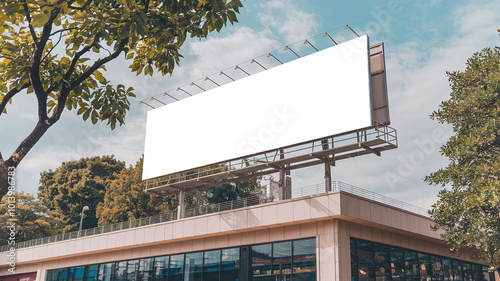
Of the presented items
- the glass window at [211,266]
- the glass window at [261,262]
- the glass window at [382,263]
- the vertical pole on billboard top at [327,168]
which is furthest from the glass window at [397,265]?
the glass window at [211,266]

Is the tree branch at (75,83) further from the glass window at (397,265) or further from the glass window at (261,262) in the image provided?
the glass window at (397,265)

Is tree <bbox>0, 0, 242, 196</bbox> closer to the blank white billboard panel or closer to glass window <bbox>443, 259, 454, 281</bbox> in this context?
the blank white billboard panel

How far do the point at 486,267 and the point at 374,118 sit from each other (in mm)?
16656

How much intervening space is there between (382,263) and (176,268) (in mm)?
10125

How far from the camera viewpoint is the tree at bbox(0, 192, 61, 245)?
45.4 meters

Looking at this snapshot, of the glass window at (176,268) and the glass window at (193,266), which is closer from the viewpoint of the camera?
the glass window at (193,266)

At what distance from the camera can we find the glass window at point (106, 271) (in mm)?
26345

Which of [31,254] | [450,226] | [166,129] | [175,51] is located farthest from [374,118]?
[31,254]

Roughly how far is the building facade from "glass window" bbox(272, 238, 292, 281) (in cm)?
4

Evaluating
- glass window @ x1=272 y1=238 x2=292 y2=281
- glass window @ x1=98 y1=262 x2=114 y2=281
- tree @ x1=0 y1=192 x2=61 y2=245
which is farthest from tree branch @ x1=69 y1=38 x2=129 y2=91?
tree @ x1=0 y1=192 x2=61 y2=245

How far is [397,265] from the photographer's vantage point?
20.2 meters

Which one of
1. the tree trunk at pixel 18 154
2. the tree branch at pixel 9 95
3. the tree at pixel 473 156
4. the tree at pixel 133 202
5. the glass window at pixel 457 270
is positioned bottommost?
the tree trunk at pixel 18 154

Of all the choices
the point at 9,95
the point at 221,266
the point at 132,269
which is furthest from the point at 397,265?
the point at 9,95

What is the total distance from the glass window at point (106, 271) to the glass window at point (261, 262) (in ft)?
35.1
